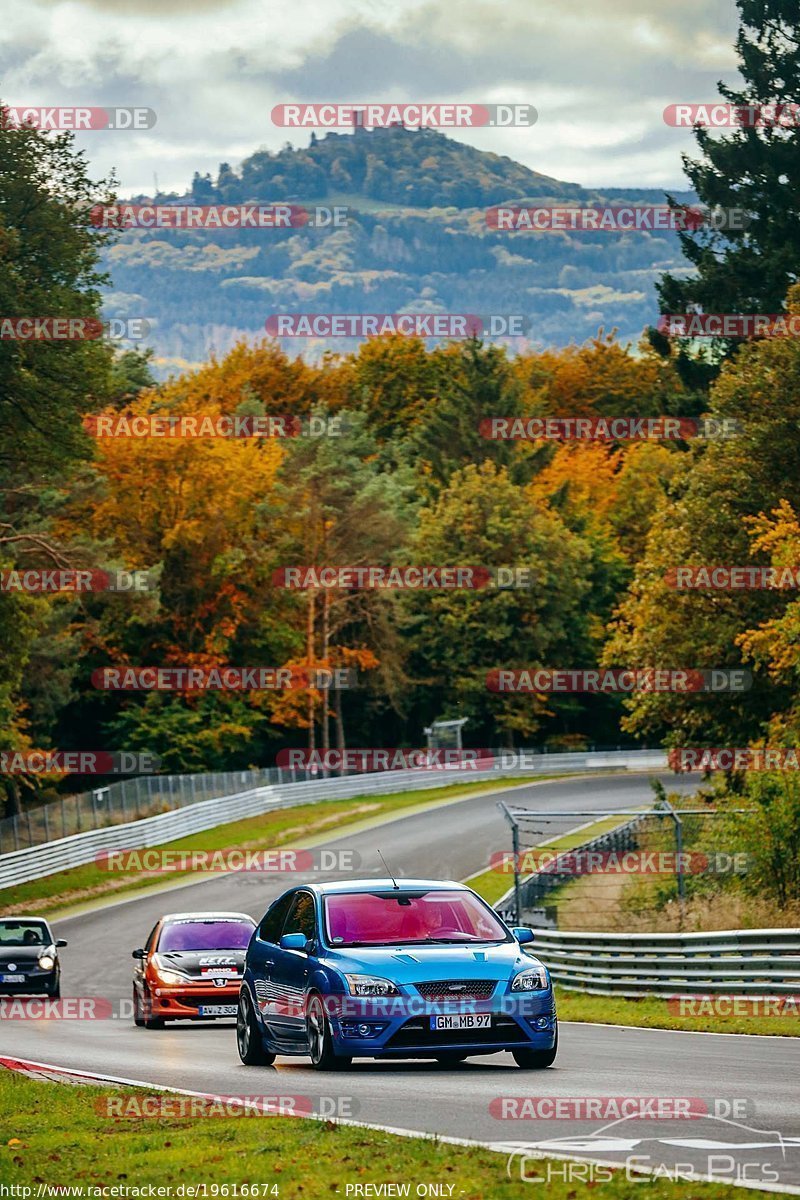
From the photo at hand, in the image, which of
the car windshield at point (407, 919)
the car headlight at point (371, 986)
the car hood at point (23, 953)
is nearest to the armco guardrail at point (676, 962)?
the car windshield at point (407, 919)

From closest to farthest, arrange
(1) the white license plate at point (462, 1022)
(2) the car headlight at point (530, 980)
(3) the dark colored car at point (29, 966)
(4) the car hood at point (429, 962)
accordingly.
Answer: (1) the white license plate at point (462, 1022) < (4) the car hood at point (429, 962) < (2) the car headlight at point (530, 980) < (3) the dark colored car at point (29, 966)

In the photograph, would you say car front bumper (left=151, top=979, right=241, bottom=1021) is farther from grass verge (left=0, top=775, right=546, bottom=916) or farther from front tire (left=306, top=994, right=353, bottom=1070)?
grass verge (left=0, top=775, right=546, bottom=916)

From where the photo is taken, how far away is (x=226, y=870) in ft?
184

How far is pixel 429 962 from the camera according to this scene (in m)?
14.3

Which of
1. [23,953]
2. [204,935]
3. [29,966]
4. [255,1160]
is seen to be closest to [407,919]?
[255,1160]

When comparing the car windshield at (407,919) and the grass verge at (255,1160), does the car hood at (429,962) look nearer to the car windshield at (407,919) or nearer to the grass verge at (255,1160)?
the car windshield at (407,919)

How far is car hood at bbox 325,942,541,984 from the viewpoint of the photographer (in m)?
14.2

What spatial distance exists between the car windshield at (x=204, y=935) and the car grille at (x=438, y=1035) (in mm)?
10365

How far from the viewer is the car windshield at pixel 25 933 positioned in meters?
31.0

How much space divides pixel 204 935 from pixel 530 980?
10836 millimetres

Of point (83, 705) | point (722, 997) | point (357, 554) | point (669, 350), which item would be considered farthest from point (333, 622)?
point (722, 997)

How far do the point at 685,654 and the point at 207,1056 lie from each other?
25530 mm

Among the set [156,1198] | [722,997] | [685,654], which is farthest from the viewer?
[685,654]

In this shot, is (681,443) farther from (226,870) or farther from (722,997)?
(722,997)
